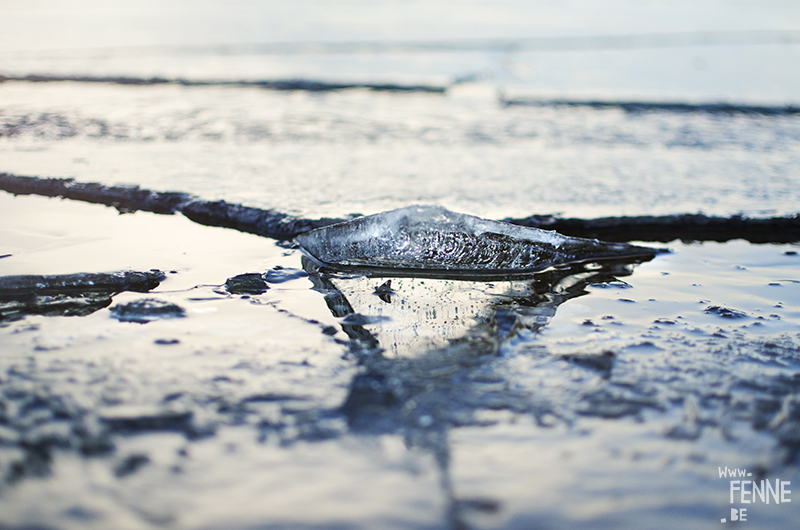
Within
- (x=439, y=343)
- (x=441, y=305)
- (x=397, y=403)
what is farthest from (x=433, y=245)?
(x=397, y=403)

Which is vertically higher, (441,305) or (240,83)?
(240,83)

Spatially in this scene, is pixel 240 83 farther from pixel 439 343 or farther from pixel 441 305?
pixel 439 343

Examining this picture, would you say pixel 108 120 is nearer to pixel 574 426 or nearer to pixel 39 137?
pixel 39 137

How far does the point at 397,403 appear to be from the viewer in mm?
870

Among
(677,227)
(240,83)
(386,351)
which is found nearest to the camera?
(386,351)

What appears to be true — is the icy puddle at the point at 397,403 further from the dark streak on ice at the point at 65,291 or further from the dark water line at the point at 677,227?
the dark water line at the point at 677,227

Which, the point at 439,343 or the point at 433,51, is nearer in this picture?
the point at 439,343

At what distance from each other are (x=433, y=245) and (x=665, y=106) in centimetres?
304

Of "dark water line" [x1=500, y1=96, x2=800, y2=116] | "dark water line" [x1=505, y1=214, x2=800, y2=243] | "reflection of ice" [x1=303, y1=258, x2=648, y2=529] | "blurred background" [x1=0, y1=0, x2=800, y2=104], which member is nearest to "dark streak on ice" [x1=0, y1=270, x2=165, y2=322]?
"reflection of ice" [x1=303, y1=258, x2=648, y2=529]

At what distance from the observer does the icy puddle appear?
702mm

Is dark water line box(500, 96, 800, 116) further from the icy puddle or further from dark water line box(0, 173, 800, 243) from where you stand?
the icy puddle

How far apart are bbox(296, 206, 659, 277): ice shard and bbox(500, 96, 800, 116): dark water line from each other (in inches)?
102

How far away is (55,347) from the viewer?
1.00 meters

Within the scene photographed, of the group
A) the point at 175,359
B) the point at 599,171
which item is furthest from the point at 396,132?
the point at 175,359
